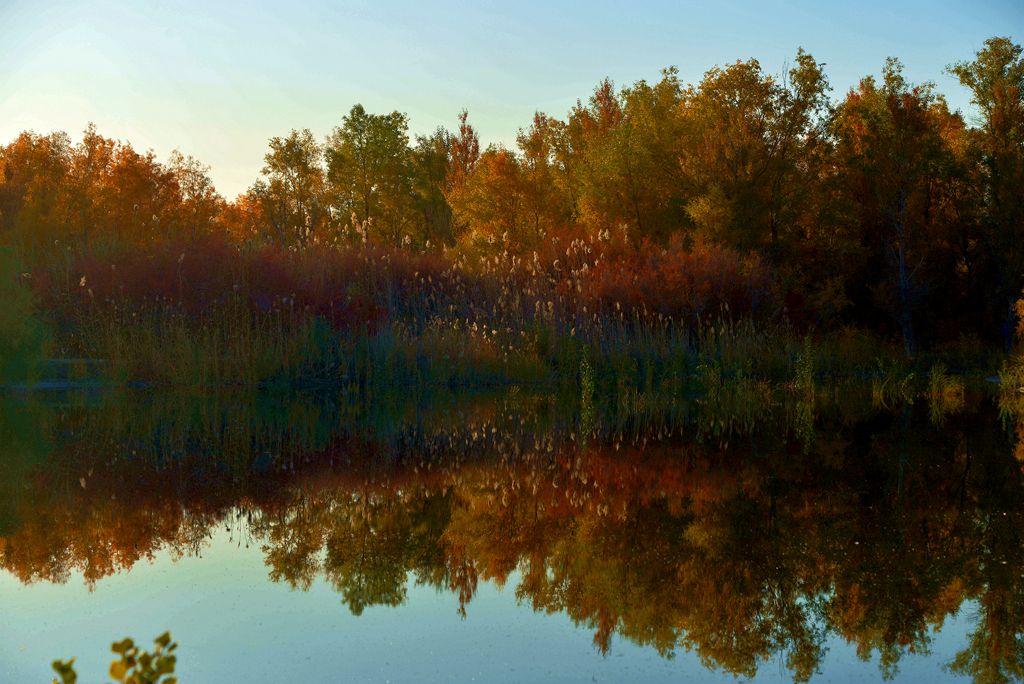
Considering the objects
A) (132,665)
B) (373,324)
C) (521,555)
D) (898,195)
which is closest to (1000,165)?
(898,195)

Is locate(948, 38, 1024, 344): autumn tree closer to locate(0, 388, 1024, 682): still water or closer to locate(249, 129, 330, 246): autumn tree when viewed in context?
locate(0, 388, 1024, 682): still water

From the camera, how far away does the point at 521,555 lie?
5734mm

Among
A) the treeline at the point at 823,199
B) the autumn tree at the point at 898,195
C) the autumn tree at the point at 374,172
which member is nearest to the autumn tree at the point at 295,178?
the autumn tree at the point at 374,172

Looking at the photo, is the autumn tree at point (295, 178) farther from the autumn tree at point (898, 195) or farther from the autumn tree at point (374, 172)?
the autumn tree at point (898, 195)

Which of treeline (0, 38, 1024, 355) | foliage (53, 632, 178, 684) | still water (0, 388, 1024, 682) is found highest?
treeline (0, 38, 1024, 355)

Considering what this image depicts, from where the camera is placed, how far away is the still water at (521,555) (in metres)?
4.17

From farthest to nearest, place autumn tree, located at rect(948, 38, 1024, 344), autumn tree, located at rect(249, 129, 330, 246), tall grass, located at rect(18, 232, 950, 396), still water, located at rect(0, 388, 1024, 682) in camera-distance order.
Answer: autumn tree, located at rect(249, 129, 330, 246)
autumn tree, located at rect(948, 38, 1024, 344)
tall grass, located at rect(18, 232, 950, 396)
still water, located at rect(0, 388, 1024, 682)

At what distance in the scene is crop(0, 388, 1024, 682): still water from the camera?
4.17 meters

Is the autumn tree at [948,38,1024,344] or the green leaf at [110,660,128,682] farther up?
the autumn tree at [948,38,1024,344]

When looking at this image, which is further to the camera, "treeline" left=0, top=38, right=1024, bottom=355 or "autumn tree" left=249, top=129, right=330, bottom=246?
"autumn tree" left=249, top=129, right=330, bottom=246

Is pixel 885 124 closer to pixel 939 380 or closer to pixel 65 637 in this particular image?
pixel 939 380

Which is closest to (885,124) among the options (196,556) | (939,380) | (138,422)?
(939,380)

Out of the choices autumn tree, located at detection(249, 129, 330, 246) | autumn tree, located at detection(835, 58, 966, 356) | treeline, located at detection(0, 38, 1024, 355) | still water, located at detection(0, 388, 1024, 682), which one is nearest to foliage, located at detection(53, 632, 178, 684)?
still water, located at detection(0, 388, 1024, 682)

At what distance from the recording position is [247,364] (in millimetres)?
16594
